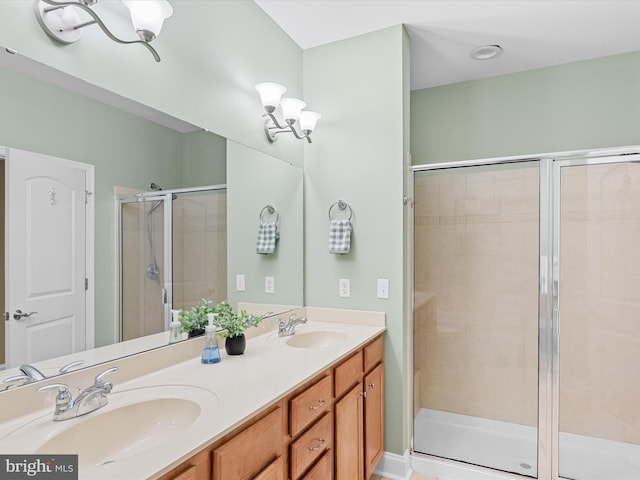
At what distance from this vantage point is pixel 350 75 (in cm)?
248

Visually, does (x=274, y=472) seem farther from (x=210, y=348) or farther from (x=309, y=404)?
(x=210, y=348)

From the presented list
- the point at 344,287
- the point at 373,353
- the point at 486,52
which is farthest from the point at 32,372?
the point at 486,52

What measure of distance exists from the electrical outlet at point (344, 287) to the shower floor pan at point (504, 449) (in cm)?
97

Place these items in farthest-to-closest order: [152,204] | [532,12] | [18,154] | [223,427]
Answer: [532,12] → [152,204] → [18,154] → [223,427]

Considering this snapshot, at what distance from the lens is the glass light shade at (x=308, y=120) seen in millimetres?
2383

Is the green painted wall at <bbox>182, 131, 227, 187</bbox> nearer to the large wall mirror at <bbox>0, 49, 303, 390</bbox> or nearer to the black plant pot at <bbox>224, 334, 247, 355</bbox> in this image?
the large wall mirror at <bbox>0, 49, 303, 390</bbox>

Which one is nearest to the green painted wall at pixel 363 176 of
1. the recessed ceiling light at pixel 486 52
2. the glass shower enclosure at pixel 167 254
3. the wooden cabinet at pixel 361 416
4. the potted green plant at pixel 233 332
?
the wooden cabinet at pixel 361 416

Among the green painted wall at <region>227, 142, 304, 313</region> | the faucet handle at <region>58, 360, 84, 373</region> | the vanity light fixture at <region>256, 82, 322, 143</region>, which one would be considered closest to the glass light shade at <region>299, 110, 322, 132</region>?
the vanity light fixture at <region>256, 82, 322, 143</region>

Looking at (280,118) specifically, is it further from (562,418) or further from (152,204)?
(562,418)

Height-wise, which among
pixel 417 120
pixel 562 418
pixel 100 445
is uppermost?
pixel 417 120

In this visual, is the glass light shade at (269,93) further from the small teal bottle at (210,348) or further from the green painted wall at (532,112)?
the green painted wall at (532,112)

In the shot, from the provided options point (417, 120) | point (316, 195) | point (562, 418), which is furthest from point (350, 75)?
point (562, 418)

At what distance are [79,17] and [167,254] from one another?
891 mm

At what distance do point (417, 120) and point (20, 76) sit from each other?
9.07 ft
